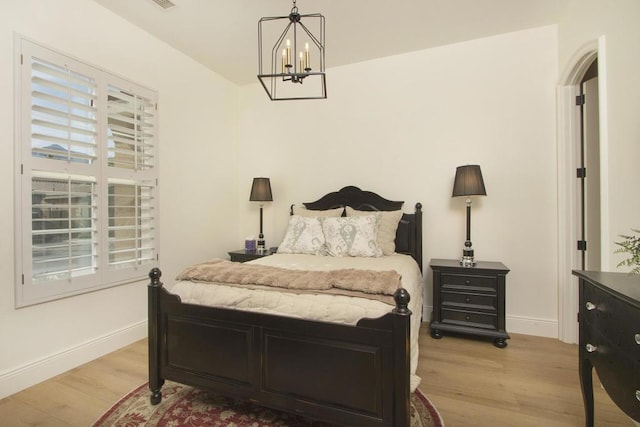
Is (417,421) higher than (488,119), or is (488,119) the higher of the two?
(488,119)

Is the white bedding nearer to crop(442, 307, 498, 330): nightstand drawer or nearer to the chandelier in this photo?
crop(442, 307, 498, 330): nightstand drawer

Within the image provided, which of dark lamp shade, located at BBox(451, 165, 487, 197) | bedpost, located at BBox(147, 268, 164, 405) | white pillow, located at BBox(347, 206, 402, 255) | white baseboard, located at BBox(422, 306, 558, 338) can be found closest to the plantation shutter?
bedpost, located at BBox(147, 268, 164, 405)

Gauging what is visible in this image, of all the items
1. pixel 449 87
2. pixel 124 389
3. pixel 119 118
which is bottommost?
pixel 124 389

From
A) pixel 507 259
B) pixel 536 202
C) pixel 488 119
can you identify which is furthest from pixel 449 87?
pixel 507 259

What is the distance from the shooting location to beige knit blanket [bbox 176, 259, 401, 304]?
1.70 meters

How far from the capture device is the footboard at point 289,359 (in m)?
1.40

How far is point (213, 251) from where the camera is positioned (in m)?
3.89

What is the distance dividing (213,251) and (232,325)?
2.35 m

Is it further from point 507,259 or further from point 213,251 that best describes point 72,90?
point 507,259

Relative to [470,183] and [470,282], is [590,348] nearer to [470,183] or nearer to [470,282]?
[470,282]

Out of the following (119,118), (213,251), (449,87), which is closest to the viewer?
(119,118)

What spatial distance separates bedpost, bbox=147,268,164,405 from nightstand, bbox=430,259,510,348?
227 centimetres

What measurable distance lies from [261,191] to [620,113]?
3227mm

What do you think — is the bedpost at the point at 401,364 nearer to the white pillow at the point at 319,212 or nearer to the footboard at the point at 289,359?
the footboard at the point at 289,359
